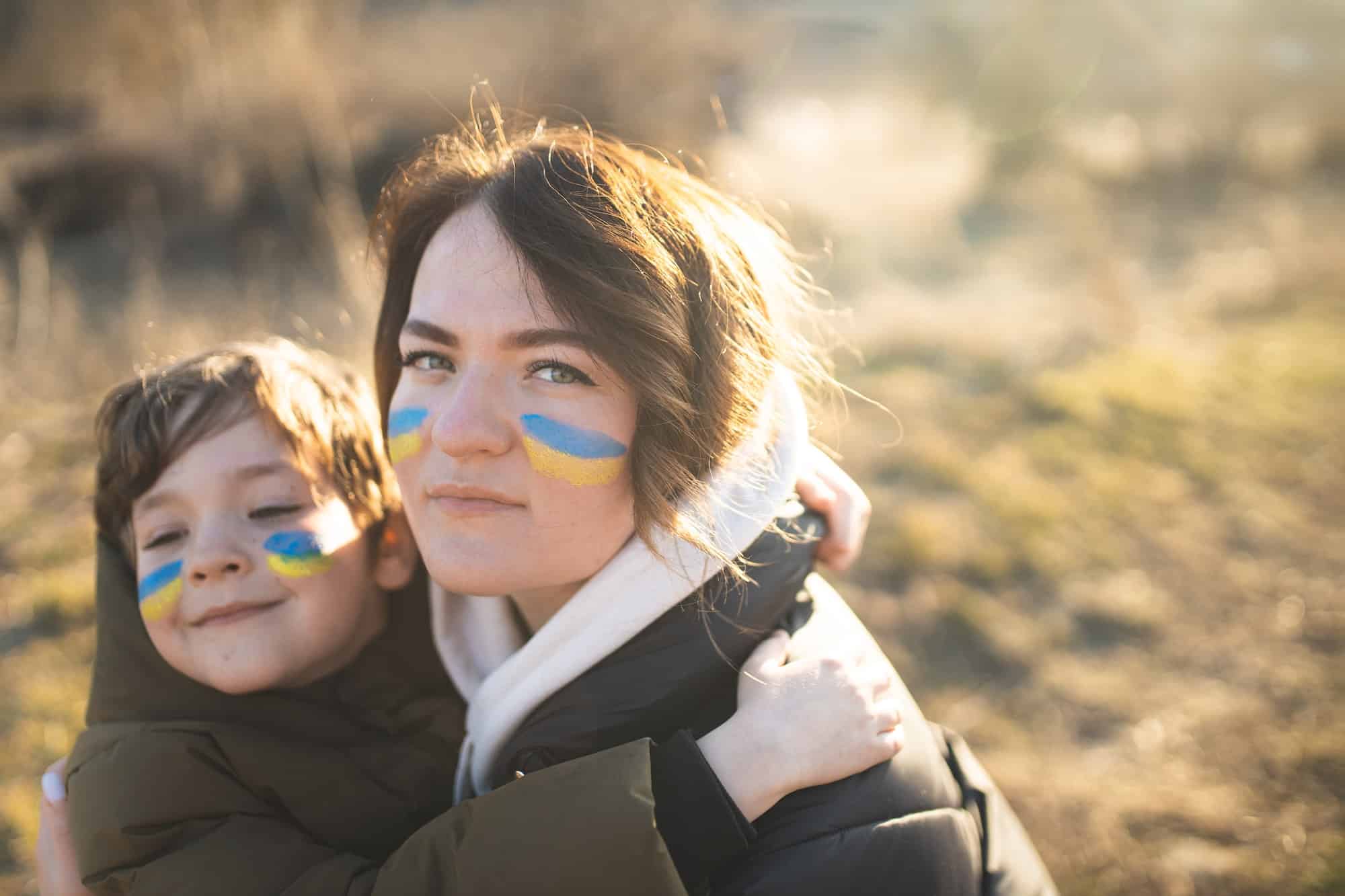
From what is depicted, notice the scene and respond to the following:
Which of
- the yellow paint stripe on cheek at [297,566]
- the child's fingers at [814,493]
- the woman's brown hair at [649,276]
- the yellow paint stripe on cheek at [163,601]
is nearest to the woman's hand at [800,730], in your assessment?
the woman's brown hair at [649,276]

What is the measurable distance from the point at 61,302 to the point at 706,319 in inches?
209

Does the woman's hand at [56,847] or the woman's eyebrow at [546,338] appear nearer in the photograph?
the woman's eyebrow at [546,338]

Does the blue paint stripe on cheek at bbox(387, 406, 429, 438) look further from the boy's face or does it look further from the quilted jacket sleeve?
the quilted jacket sleeve

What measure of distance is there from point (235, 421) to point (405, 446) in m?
0.42

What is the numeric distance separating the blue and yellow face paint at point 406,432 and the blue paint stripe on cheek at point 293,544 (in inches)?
9.6

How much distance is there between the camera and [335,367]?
2311 millimetres

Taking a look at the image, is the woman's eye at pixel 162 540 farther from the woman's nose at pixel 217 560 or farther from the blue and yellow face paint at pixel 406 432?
the blue and yellow face paint at pixel 406 432

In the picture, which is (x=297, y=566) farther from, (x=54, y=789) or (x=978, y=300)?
(x=978, y=300)

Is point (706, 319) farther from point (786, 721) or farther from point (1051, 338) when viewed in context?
point (1051, 338)

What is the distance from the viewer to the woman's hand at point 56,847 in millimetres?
1930

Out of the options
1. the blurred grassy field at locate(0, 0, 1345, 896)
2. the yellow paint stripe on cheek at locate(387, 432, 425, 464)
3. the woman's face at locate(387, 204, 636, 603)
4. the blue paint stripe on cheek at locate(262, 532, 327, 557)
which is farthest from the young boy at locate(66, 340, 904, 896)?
the blurred grassy field at locate(0, 0, 1345, 896)

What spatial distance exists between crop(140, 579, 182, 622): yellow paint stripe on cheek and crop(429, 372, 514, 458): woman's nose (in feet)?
2.05

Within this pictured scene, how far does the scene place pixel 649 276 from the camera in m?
1.76

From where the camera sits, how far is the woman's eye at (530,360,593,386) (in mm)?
1755
